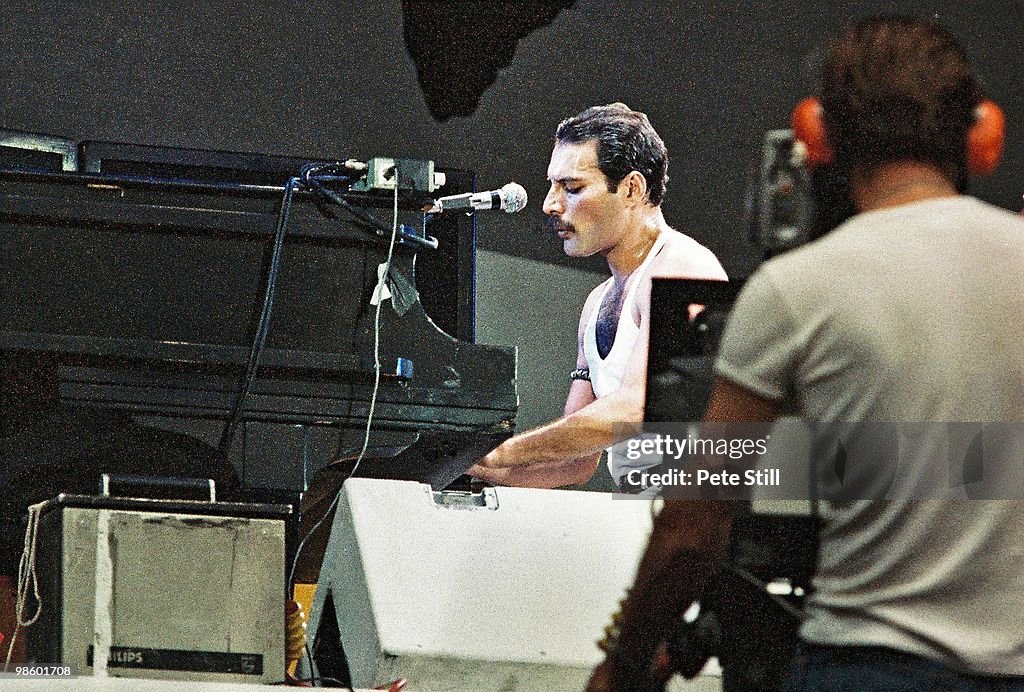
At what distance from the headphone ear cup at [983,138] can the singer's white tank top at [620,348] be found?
2.05m

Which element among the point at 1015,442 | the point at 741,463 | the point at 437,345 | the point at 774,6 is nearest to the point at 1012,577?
the point at 1015,442

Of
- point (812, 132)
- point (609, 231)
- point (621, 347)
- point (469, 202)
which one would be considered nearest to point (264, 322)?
point (469, 202)

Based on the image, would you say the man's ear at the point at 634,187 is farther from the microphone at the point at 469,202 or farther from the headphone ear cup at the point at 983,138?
the headphone ear cup at the point at 983,138

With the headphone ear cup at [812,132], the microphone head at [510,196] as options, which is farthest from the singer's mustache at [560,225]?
the headphone ear cup at [812,132]

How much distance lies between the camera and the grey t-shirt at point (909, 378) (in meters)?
1.37

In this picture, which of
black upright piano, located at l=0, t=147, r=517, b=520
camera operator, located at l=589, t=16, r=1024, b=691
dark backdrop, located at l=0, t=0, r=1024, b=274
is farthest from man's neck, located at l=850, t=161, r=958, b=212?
dark backdrop, located at l=0, t=0, r=1024, b=274

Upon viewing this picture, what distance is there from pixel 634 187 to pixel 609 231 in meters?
0.13

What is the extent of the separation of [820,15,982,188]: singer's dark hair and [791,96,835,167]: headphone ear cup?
0.07 metres

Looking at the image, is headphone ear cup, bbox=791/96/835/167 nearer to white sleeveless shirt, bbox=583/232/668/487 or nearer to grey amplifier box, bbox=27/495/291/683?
grey amplifier box, bbox=27/495/291/683

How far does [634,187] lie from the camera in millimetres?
3850

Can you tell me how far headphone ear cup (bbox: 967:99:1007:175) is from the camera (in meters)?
1.54

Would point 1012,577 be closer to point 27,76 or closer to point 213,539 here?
Answer: point 213,539

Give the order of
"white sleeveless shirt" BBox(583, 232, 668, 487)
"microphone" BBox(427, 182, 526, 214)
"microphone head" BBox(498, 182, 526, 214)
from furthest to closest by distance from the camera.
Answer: "white sleeveless shirt" BBox(583, 232, 668, 487) < "microphone head" BBox(498, 182, 526, 214) < "microphone" BBox(427, 182, 526, 214)

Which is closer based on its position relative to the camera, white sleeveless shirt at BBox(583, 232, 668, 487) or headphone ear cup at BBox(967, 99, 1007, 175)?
headphone ear cup at BBox(967, 99, 1007, 175)
